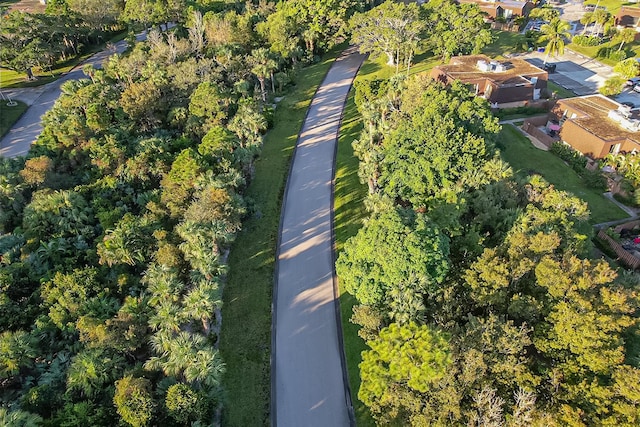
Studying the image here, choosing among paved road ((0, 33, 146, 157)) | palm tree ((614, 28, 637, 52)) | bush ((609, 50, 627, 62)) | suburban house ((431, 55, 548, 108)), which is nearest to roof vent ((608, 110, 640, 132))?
suburban house ((431, 55, 548, 108))

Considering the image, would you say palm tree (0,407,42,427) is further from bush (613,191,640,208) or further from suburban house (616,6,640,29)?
suburban house (616,6,640,29)

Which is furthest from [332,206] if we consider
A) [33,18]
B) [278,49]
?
[33,18]

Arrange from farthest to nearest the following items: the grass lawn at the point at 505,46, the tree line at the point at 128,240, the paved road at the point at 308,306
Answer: the grass lawn at the point at 505,46 → the paved road at the point at 308,306 → the tree line at the point at 128,240

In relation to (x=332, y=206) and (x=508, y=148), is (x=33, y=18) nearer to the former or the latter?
(x=332, y=206)

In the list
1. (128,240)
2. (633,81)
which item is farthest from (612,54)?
(128,240)

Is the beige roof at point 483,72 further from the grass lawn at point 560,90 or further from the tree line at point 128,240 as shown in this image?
the tree line at point 128,240

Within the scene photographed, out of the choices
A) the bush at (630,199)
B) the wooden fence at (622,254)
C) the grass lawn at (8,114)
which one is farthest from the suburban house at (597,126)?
the grass lawn at (8,114)
